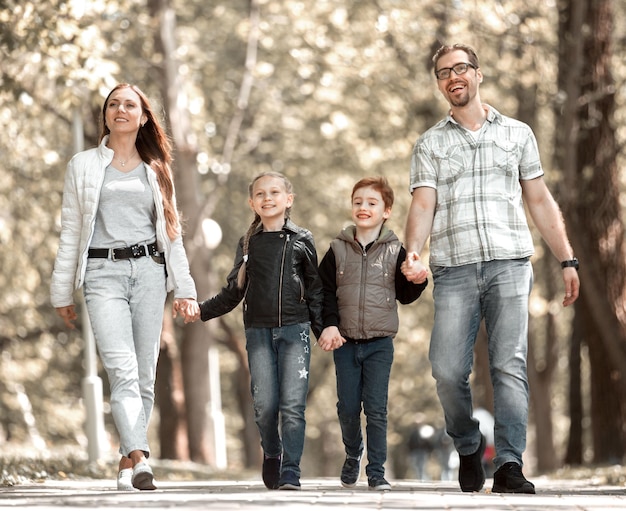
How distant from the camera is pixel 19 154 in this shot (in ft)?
70.4

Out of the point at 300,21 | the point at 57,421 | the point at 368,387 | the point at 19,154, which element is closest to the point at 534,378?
the point at 300,21

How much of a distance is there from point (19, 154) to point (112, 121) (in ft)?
45.6

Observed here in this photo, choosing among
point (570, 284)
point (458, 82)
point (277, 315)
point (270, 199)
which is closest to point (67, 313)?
point (277, 315)

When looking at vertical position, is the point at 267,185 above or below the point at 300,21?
below

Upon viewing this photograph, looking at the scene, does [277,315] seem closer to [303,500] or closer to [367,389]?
[367,389]

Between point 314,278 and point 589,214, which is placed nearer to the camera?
point 314,278

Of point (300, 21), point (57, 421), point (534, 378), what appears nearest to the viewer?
point (300, 21)

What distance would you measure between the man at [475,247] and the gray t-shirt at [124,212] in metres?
Answer: 1.54

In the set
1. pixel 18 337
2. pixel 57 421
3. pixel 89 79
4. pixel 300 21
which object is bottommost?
pixel 57 421

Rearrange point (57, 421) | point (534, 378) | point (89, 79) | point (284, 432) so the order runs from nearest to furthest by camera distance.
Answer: point (284, 432) → point (89, 79) → point (534, 378) → point (57, 421)

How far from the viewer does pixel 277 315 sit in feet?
25.7

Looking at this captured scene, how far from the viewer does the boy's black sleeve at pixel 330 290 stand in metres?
7.97

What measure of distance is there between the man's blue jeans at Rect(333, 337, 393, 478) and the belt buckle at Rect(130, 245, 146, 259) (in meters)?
1.32

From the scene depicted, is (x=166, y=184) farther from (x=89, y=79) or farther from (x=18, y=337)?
(x=18, y=337)
